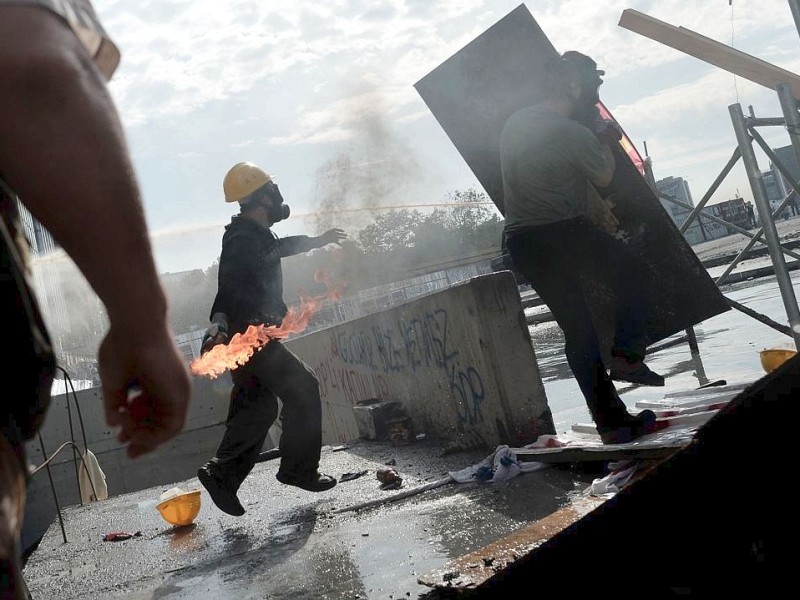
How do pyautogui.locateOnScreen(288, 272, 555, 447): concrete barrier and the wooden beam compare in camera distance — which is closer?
pyautogui.locateOnScreen(288, 272, 555, 447): concrete barrier

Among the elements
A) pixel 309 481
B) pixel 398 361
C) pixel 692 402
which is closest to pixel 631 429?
pixel 692 402

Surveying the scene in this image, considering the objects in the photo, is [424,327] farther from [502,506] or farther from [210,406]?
[210,406]

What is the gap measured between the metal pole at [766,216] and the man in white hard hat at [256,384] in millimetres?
4254

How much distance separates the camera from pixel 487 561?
3.42 meters

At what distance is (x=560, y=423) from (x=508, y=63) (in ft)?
9.73

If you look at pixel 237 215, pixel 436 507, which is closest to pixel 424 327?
pixel 237 215

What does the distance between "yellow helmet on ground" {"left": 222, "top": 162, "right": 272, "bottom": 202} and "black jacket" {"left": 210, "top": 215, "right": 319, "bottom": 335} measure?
0.20 m

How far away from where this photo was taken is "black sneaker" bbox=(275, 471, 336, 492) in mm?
6383

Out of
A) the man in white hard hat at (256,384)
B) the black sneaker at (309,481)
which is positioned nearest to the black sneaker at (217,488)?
the man in white hard hat at (256,384)

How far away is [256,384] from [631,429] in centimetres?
284

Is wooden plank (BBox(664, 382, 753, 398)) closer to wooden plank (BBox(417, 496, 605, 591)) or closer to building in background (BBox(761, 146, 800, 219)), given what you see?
wooden plank (BBox(417, 496, 605, 591))

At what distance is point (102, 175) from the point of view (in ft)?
4.13

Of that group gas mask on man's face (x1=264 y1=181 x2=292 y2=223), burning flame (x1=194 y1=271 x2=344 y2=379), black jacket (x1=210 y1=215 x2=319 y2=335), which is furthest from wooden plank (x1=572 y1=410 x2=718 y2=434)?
gas mask on man's face (x1=264 y1=181 x2=292 y2=223)

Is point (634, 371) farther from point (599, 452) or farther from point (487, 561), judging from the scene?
point (487, 561)
